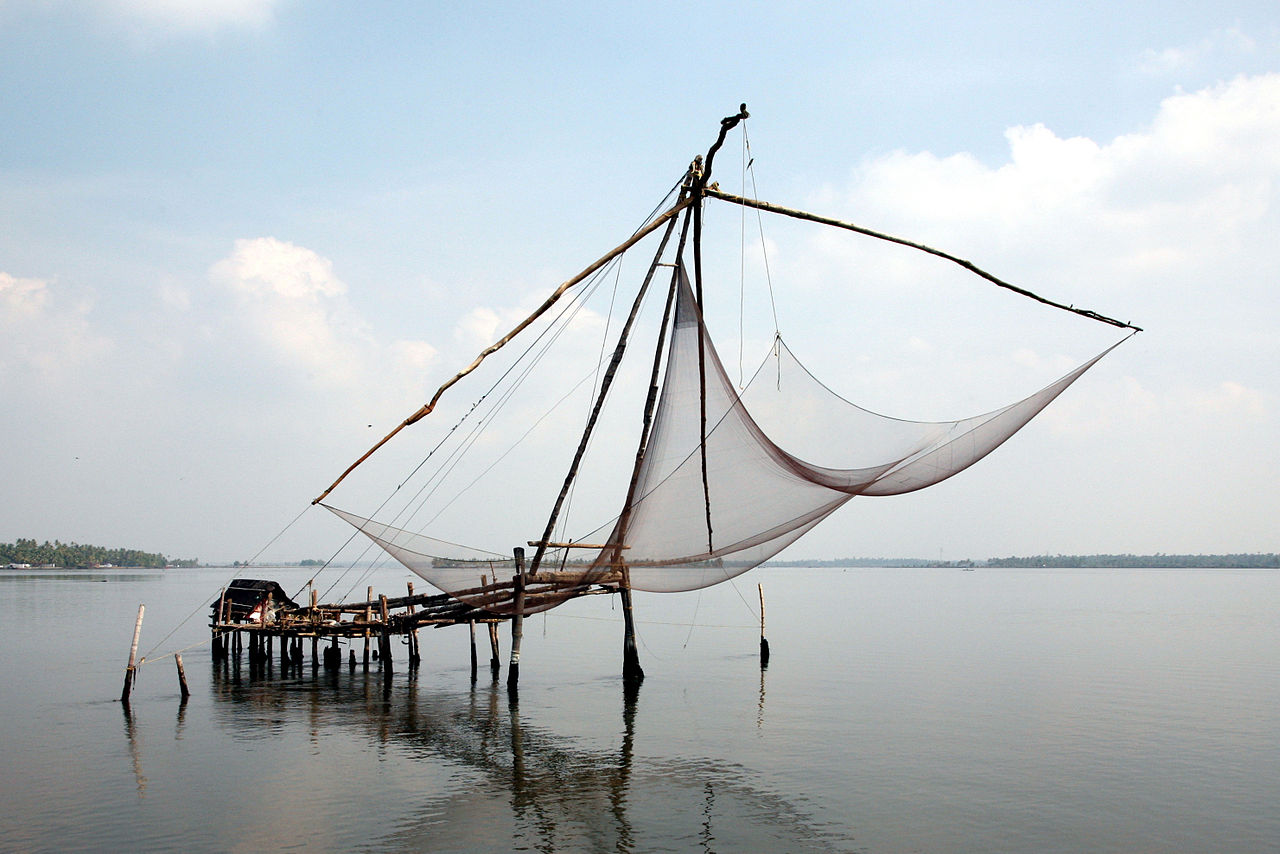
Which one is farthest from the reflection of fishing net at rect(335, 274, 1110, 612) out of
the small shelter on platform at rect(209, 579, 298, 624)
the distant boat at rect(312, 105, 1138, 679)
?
the small shelter on platform at rect(209, 579, 298, 624)

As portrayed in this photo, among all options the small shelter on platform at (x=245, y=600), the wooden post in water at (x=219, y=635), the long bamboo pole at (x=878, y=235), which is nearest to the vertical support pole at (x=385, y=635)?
the small shelter on platform at (x=245, y=600)

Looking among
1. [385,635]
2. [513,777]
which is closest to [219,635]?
[385,635]

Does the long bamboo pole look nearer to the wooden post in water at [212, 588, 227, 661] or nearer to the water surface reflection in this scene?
the water surface reflection

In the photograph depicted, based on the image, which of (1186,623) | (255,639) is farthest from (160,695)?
(1186,623)

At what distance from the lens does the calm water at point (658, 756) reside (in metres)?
11.0

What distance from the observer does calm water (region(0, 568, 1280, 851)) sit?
36.2ft

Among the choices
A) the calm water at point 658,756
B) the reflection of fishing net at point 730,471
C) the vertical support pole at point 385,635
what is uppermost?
the reflection of fishing net at point 730,471

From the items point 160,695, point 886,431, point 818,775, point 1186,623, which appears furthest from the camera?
point 1186,623

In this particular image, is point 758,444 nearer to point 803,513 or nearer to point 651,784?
point 803,513

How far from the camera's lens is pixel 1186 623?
4906cm

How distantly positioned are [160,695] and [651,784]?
14323 millimetres

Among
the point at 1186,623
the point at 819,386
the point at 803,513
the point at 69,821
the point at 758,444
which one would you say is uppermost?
the point at 819,386

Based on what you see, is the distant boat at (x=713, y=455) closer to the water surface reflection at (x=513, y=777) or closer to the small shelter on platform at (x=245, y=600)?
the water surface reflection at (x=513, y=777)

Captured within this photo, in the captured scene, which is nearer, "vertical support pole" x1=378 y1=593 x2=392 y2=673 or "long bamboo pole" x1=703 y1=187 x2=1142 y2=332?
"long bamboo pole" x1=703 y1=187 x2=1142 y2=332
